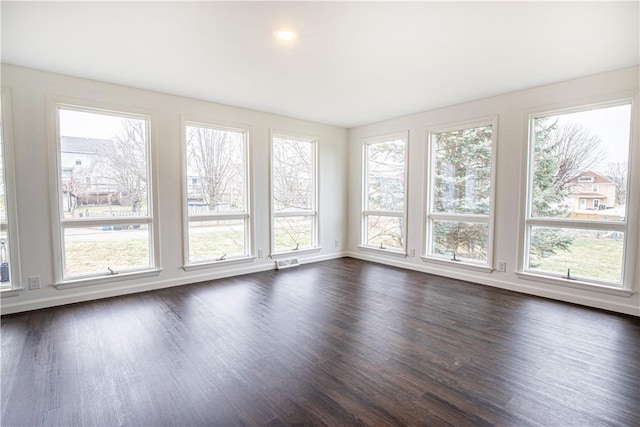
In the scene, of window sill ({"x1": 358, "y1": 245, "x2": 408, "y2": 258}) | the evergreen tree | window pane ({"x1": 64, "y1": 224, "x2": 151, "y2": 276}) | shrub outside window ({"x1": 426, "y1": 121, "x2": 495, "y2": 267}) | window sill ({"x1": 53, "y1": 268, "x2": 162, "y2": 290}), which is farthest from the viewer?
window sill ({"x1": 358, "y1": 245, "x2": 408, "y2": 258})

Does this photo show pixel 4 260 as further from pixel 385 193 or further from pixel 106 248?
pixel 385 193

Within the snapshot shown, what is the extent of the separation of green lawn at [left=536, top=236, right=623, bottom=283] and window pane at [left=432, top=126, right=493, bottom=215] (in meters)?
1.01

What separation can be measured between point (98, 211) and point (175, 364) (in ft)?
8.13

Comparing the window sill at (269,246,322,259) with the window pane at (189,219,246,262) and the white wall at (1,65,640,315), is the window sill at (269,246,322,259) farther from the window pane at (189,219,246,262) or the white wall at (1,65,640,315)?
the window pane at (189,219,246,262)

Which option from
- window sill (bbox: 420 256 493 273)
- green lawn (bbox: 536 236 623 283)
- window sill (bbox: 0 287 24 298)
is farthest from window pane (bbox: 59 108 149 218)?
green lawn (bbox: 536 236 623 283)

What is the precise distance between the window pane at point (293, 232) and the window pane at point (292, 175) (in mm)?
197

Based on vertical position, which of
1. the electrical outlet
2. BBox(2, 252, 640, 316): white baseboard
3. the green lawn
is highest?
the green lawn

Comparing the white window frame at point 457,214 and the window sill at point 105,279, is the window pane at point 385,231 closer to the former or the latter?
the white window frame at point 457,214

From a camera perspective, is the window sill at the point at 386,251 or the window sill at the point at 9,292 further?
the window sill at the point at 386,251

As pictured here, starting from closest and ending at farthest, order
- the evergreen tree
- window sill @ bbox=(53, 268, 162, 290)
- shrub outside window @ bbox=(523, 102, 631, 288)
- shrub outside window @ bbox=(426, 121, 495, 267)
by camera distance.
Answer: shrub outside window @ bbox=(523, 102, 631, 288) < window sill @ bbox=(53, 268, 162, 290) < the evergreen tree < shrub outside window @ bbox=(426, 121, 495, 267)

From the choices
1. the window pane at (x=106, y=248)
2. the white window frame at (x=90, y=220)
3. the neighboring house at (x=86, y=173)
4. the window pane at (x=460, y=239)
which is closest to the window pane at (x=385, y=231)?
the window pane at (x=460, y=239)

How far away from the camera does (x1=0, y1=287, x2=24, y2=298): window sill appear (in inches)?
125

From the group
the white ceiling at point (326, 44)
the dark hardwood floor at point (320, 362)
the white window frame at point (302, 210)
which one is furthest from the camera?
the white window frame at point (302, 210)

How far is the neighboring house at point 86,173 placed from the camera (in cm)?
357
